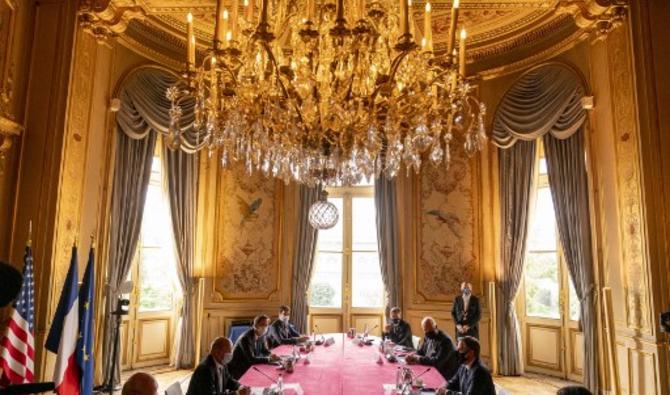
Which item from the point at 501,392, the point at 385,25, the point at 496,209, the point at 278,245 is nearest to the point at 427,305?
the point at 496,209

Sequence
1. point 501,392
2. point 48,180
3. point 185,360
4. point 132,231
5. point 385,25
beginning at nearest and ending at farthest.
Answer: point 501,392 → point 385,25 → point 48,180 → point 132,231 → point 185,360

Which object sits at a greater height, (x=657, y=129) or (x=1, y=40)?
Result: (x=1, y=40)

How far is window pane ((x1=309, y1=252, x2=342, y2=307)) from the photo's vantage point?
767cm

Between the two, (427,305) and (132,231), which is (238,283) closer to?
(132,231)

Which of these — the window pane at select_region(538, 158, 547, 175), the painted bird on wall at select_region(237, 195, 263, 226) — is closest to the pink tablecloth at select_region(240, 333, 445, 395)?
the painted bird on wall at select_region(237, 195, 263, 226)

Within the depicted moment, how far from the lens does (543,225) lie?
6.79m

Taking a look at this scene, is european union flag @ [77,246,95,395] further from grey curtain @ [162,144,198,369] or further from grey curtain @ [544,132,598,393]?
grey curtain @ [544,132,598,393]

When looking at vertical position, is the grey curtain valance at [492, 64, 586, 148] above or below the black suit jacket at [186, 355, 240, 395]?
above

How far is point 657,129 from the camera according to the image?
13.2 ft

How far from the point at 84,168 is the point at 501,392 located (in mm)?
4334

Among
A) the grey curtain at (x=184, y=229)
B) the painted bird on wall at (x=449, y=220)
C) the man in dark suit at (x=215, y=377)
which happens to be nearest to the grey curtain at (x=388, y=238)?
the painted bird on wall at (x=449, y=220)

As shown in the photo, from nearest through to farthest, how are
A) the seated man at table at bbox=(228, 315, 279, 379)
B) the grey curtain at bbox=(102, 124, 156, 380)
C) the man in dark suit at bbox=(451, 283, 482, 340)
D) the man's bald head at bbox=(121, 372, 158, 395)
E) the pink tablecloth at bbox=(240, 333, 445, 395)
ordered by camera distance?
the man's bald head at bbox=(121, 372, 158, 395)
the pink tablecloth at bbox=(240, 333, 445, 395)
the seated man at table at bbox=(228, 315, 279, 379)
the grey curtain at bbox=(102, 124, 156, 380)
the man in dark suit at bbox=(451, 283, 482, 340)

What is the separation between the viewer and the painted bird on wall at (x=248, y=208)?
7.17 meters

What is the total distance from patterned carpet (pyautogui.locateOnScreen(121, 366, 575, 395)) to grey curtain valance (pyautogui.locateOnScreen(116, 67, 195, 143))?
3.08 meters
